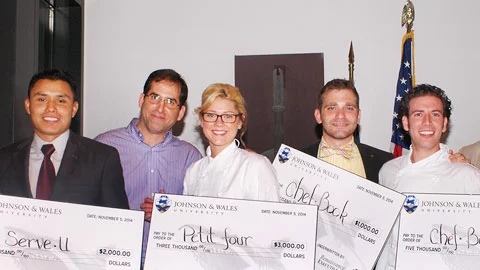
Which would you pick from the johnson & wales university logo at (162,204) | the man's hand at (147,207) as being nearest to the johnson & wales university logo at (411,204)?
the johnson & wales university logo at (162,204)

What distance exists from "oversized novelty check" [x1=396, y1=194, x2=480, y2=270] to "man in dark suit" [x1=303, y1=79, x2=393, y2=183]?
0.70m

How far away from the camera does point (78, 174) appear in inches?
91.7

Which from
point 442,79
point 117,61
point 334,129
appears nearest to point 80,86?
point 117,61

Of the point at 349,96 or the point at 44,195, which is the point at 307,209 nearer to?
the point at 349,96

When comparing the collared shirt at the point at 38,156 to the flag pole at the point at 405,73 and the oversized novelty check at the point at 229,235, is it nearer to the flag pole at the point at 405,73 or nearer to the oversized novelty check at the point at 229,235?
the oversized novelty check at the point at 229,235

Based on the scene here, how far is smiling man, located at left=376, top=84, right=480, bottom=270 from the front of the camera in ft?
7.97

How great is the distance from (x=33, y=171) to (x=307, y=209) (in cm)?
136

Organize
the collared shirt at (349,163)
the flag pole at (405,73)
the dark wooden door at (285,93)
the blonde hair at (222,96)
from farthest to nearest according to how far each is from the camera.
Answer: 1. the dark wooden door at (285,93)
2. the flag pole at (405,73)
3. the collared shirt at (349,163)
4. the blonde hair at (222,96)

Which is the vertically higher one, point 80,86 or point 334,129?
point 80,86

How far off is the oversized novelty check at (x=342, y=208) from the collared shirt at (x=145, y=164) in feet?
2.64

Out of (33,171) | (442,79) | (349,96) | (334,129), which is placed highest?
(442,79)

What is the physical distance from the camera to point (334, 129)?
2.94 m

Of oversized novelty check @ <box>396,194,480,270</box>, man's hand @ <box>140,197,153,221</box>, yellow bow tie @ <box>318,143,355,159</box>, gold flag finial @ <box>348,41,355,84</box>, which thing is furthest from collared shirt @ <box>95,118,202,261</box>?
gold flag finial @ <box>348,41,355,84</box>

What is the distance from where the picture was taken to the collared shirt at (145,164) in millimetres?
2953
